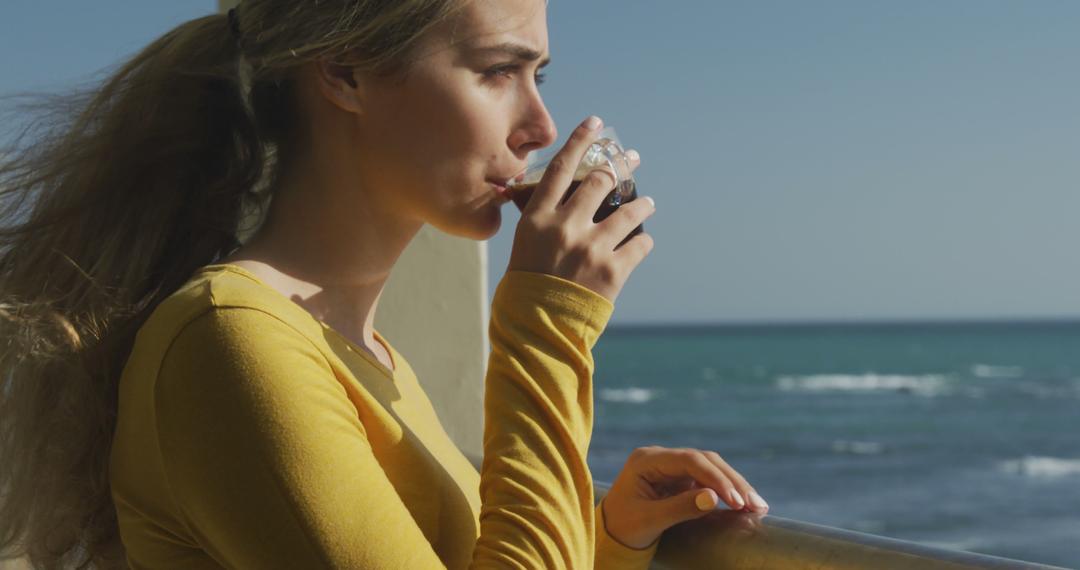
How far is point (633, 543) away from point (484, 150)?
55 cm

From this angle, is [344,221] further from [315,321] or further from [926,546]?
[926,546]

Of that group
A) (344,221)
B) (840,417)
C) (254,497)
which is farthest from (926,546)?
(840,417)

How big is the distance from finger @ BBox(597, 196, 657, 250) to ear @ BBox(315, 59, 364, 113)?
35 cm

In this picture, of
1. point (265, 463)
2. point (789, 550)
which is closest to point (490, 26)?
point (265, 463)

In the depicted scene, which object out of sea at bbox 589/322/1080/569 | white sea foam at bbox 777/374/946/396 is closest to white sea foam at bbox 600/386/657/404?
sea at bbox 589/322/1080/569

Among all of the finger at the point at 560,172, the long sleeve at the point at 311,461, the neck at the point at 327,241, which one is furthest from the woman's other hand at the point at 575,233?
the neck at the point at 327,241

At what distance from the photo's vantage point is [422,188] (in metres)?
1.56

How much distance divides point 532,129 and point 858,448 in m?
29.2

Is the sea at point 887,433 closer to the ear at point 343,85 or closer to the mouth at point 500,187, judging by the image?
the mouth at point 500,187

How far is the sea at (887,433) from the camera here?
20344mm

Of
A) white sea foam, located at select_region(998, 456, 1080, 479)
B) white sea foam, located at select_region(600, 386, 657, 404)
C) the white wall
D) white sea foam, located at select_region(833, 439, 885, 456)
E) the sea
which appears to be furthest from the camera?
white sea foam, located at select_region(600, 386, 657, 404)

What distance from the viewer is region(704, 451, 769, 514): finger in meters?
1.52

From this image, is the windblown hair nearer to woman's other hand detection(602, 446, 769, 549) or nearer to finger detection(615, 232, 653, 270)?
finger detection(615, 232, 653, 270)

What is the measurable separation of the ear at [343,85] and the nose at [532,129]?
201 millimetres
